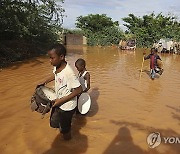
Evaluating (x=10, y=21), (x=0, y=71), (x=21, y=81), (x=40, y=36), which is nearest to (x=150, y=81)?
(x=21, y=81)

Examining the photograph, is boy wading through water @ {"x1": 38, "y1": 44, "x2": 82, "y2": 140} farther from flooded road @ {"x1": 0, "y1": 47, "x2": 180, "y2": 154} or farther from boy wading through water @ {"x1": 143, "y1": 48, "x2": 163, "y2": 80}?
boy wading through water @ {"x1": 143, "y1": 48, "x2": 163, "y2": 80}

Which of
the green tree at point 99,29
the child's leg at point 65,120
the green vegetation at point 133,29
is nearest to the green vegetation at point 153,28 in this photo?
the green vegetation at point 133,29

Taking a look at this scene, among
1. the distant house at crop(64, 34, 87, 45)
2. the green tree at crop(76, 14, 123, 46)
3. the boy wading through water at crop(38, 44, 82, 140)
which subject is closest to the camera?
the boy wading through water at crop(38, 44, 82, 140)

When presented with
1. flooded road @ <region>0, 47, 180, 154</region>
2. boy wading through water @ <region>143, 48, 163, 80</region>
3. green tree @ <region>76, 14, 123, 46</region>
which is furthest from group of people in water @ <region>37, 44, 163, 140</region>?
green tree @ <region>76, 14, 123, 46</region>

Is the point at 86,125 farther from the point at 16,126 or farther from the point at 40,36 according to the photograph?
the point at 40,36

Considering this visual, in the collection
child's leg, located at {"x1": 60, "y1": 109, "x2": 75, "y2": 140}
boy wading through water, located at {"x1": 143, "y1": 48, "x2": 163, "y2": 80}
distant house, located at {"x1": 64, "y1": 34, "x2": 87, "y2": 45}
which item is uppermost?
distant house, located at {"x1": 64, "y1": 34, "x2": 87, "y2": 45}

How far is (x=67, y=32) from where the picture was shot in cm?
3366

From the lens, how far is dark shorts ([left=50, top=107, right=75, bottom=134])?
13.4 feet

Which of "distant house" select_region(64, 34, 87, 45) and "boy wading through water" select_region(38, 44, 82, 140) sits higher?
"distant house" select_region(64, 34, 87, 45)

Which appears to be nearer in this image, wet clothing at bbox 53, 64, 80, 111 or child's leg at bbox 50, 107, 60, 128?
wet clothing at bbox 53, 64, 80, 111

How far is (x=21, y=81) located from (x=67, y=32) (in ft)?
80.5

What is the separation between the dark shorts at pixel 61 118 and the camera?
4.07m

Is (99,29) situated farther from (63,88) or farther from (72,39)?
(63,88)

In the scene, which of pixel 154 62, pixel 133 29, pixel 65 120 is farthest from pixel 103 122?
pixel 133 29
